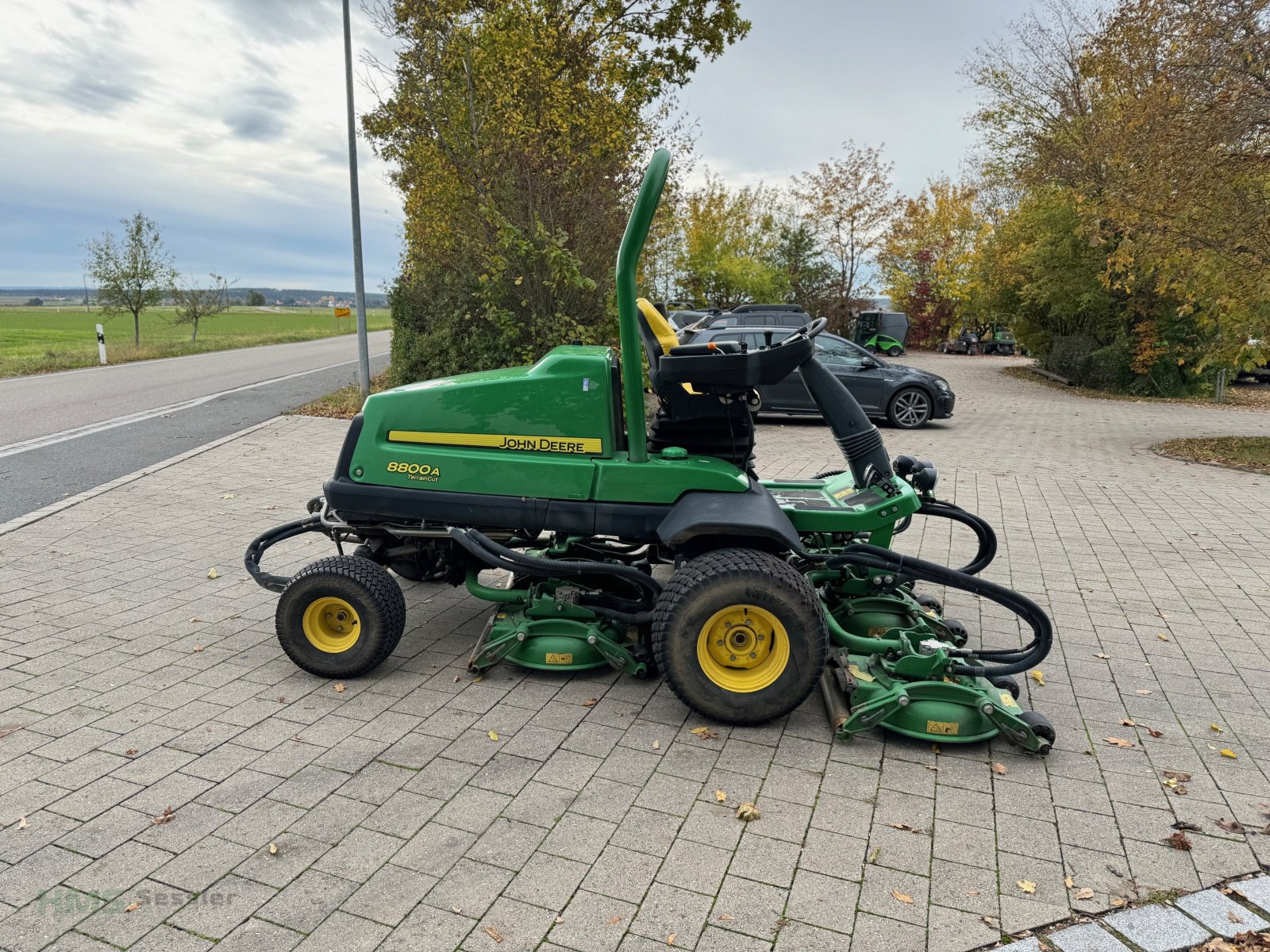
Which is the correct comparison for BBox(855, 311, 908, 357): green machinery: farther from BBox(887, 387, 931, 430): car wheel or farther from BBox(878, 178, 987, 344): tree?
BBox(887, 387, 931, 430): car wheel

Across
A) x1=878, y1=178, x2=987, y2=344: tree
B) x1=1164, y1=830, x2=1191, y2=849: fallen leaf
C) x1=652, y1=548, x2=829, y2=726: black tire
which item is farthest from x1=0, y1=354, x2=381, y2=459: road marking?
x1=878, y1=178, x2=987, y2=344: tree

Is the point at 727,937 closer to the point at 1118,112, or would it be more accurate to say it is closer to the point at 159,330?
the point at 1118,112

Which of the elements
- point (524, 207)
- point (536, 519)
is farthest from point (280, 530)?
point (524, 207)

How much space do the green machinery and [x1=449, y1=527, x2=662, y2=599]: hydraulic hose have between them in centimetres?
2641

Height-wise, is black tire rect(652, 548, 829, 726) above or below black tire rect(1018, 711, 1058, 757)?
above

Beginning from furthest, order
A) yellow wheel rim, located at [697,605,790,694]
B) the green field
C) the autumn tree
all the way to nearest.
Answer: the green field → the autumn tree → yellow wheel rim, located at [697,605,790,694]

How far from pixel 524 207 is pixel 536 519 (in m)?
9.20

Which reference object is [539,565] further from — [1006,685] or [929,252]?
[929,252]

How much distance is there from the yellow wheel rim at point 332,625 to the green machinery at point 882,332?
87.6 feet

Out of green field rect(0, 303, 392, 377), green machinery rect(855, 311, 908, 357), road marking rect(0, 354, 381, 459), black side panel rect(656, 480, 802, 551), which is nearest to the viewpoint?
black side panel rect(656, 480, 802, 551)

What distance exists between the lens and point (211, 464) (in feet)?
31.9

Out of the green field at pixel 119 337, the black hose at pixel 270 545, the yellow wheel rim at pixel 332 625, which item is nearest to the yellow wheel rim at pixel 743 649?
the yellow wheel rim at pixel 332 625

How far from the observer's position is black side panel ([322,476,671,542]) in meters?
4.10

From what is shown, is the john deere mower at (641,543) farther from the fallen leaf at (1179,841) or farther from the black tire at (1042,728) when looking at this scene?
the fallen leaf at (1179,841)
